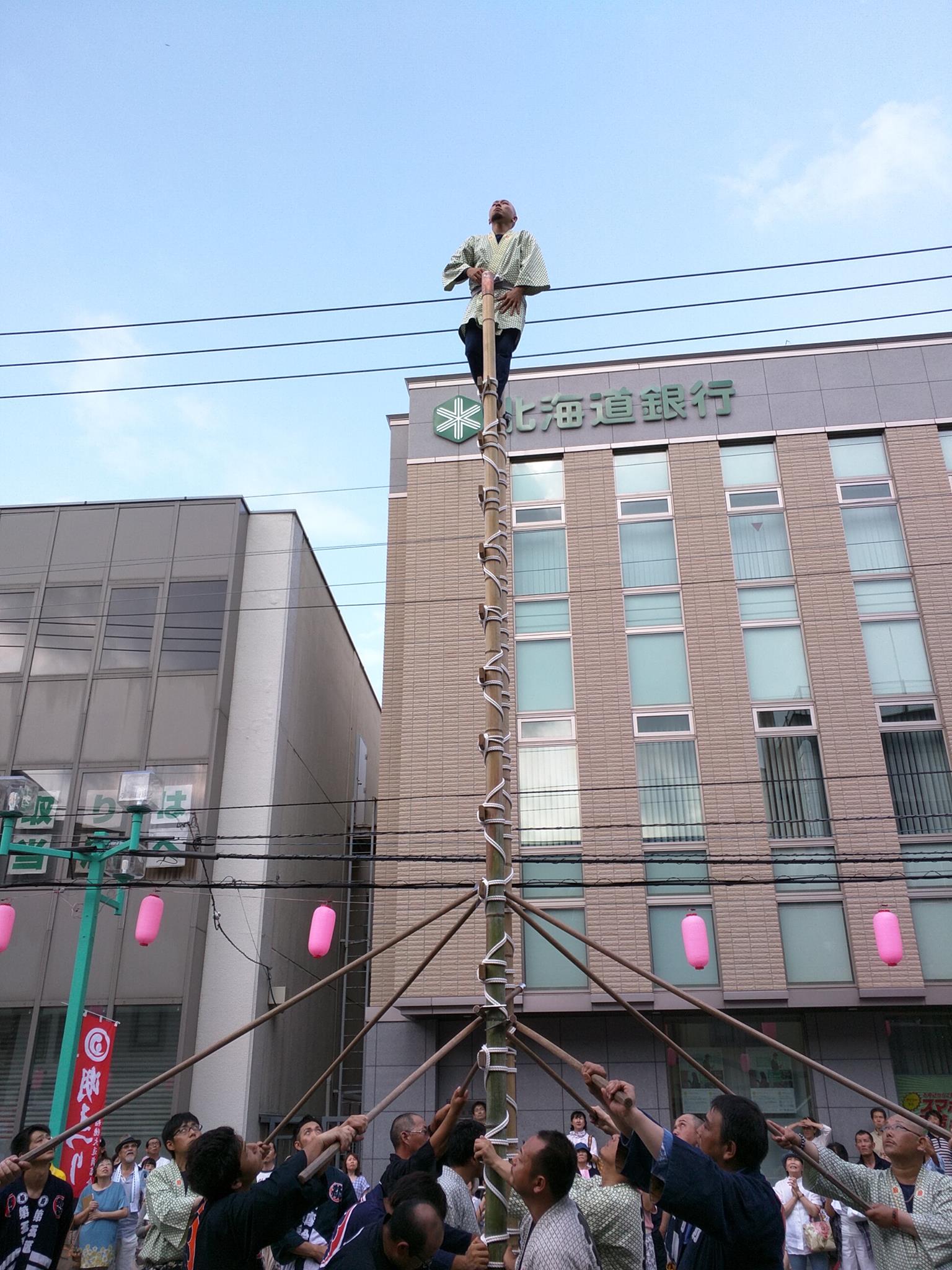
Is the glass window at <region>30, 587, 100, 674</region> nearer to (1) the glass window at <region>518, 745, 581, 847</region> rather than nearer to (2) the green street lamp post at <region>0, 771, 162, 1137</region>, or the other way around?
(2) the green street lamp post at <region>0, 771, 162, 1137</region>

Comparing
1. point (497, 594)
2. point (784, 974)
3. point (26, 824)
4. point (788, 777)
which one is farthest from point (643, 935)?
point (497, 594)

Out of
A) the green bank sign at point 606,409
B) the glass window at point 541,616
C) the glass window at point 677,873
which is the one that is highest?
the green bank sign at point 606,409

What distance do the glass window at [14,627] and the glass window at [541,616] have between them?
8.66 metres

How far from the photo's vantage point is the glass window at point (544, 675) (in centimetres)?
1634

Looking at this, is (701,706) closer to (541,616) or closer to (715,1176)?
(541,616)

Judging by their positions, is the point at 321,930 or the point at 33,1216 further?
the point at 321,930

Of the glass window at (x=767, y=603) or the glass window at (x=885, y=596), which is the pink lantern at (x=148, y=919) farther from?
the glass window at (x=885, y=596)

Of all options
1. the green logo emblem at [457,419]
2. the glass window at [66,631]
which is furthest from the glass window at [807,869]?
the glass window at [66,631]

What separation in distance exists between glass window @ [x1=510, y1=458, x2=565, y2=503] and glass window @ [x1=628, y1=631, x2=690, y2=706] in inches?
120

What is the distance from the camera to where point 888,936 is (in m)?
12.9

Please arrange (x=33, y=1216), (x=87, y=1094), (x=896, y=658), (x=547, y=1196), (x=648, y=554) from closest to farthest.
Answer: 1. (x=547, y=1196)
2. (x=33, y=1216)
3. (x=87, y=1094)
4. (x=896, y=658)
5. (x=648, y=554)

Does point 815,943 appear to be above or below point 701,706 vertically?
below

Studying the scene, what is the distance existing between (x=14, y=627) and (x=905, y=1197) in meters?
16.8

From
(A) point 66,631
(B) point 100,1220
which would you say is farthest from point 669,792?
(A) point 66,631
